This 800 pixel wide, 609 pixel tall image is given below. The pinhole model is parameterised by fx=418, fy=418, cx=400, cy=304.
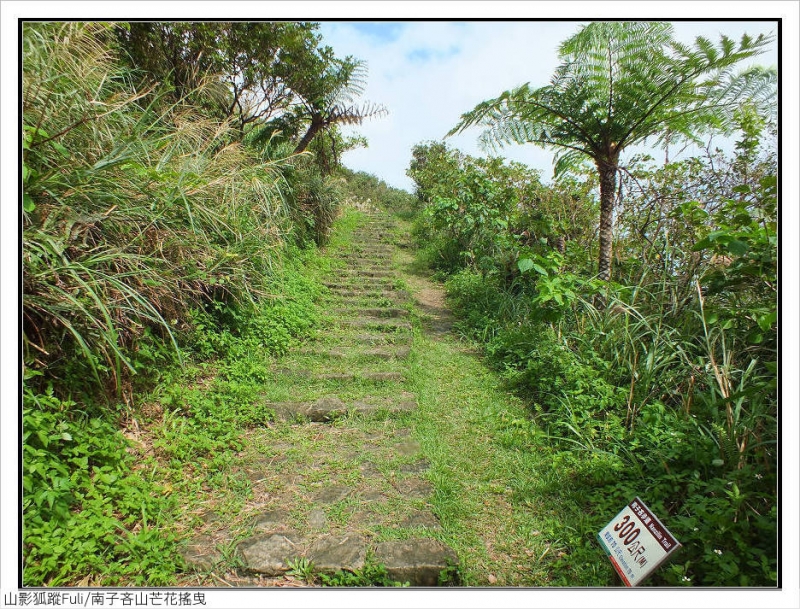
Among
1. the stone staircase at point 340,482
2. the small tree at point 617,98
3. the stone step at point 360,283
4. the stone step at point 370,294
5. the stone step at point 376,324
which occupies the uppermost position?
the small tree at point 617,98

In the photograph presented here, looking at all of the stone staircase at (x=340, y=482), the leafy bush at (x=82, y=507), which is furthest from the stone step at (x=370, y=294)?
the leafy bush at (x=82, y=507)

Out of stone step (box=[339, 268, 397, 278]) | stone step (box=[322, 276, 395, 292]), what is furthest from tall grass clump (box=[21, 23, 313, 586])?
stone step (box=[339, 268, 397, 278])

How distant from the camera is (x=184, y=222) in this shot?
327 cm

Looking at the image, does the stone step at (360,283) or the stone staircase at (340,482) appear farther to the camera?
the stone step at (360,283)

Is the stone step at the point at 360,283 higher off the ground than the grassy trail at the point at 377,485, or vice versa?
the stone step at the point at 360,283

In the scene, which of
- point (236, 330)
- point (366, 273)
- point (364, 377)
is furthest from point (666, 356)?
point (366, 273)

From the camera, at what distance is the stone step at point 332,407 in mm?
3244

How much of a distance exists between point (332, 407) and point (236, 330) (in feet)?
4.28

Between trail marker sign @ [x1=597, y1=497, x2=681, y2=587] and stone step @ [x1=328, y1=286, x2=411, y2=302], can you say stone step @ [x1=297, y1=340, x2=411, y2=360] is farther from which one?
trail marker sign @ [x1=597, y1=497, x2=681, y2=587]

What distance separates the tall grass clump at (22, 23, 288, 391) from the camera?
2.16 m

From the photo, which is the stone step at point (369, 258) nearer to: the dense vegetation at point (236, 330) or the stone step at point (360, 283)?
the stone step at point (360, 283)

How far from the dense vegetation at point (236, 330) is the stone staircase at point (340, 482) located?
0.26 meters

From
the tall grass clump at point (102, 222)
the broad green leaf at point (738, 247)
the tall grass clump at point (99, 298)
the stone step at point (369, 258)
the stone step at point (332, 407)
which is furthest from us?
the stone step at point (369, 258)

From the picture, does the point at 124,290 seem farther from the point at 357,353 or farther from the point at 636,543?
the point at 636,543
